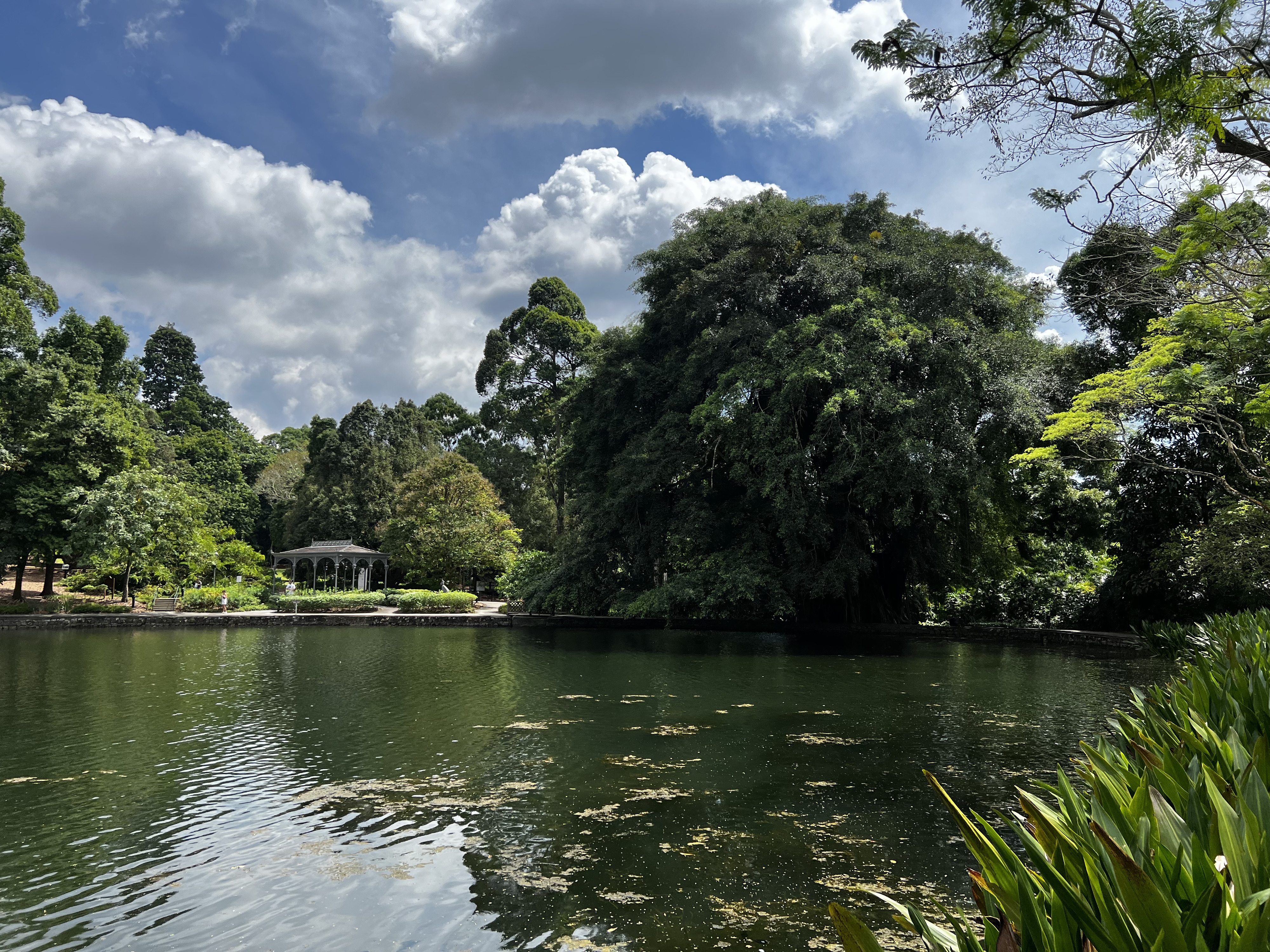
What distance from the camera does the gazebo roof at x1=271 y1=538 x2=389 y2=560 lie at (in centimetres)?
2839

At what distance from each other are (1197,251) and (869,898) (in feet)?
18.7

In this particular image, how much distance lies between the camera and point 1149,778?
1951 millimetres

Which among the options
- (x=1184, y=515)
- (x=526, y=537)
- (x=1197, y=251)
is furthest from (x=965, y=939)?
(x=526, y=537)

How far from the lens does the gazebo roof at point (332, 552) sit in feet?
93.1

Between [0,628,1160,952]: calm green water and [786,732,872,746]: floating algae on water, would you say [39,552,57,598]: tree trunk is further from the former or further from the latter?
[786,732,872,746]: floating algae on water

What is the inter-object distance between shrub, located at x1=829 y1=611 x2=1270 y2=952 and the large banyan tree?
13262 millimetres

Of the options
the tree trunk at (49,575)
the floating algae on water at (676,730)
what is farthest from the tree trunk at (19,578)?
the floating algae on water at (676,730)

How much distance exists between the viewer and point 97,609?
2198cm

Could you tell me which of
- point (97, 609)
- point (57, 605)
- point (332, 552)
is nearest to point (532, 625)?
point (332, 552)

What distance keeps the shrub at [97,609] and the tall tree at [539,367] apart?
15726 millimetres

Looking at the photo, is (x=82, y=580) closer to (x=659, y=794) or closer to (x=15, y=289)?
(x=15, y=289)

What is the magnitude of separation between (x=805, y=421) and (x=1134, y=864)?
16.3m

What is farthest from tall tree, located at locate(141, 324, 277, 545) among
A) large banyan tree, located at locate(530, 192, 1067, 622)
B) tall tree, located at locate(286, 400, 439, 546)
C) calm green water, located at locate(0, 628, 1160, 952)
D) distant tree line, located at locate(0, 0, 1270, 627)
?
calm green water, located at locate(0, 628, 1160, 952)

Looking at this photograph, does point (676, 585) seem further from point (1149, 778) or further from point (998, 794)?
point (1149, 778)
